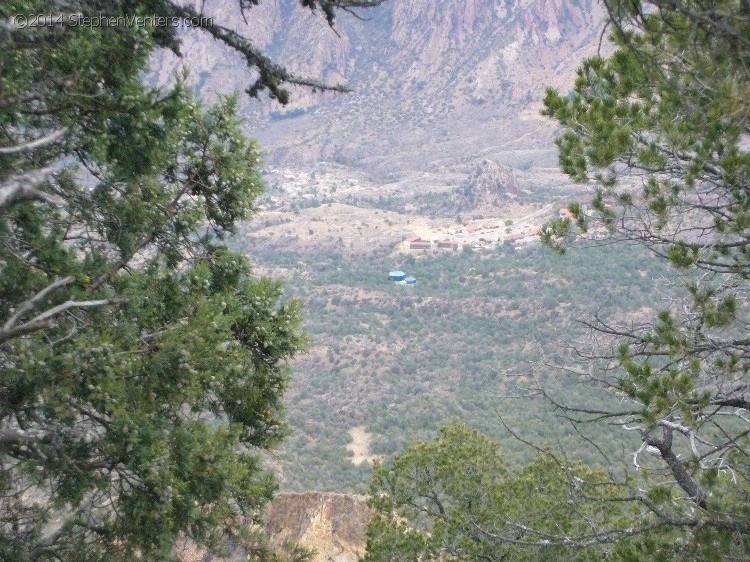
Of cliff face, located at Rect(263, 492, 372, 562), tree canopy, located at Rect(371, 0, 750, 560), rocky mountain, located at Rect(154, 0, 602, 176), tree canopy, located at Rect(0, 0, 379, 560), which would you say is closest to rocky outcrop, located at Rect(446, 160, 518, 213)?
rocky mountain, located at Rect(154, 0, 602, 176)

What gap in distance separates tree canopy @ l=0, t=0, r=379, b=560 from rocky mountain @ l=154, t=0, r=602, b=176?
73.7 meters

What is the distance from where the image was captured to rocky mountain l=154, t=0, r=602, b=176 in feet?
273

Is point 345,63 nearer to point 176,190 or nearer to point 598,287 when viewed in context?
point 598,287

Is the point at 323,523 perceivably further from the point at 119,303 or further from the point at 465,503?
the point at 119,303

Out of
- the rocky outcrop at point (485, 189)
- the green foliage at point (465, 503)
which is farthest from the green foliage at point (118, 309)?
the rocky outcrop at point (485, 189)

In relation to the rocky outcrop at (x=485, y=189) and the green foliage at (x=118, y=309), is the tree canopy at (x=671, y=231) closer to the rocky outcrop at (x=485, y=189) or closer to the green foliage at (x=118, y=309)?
the green foliage at (x=118, y=309)

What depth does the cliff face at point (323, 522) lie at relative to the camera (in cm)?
977

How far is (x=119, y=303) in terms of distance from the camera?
438cm

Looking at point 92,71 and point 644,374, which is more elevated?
point 92,71

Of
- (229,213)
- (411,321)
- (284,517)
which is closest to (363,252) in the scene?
(411,321)

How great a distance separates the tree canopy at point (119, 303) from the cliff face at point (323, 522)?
4939 millimetres

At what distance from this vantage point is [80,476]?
3.92m

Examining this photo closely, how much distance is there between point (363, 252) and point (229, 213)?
48.5 meters

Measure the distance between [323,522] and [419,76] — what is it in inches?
3647
